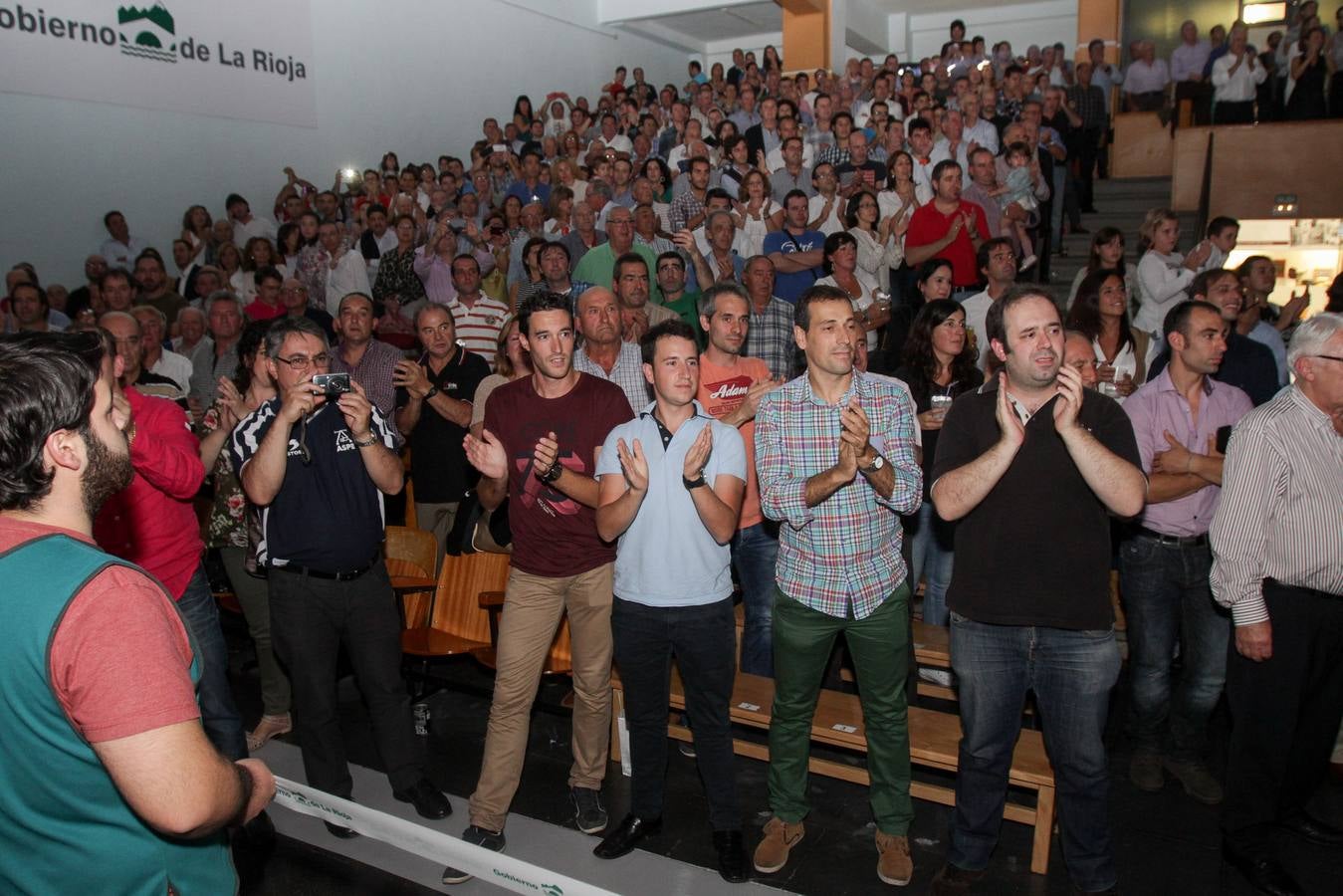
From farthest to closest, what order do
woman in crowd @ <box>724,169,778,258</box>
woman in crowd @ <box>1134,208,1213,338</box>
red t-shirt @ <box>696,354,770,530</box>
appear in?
woman in crowd @ <box>724,169,778,258</box>, woman in crowd @ <box>1134,208,1213,338</box>, red t-shirt @ <box>696,354,770,530</box>

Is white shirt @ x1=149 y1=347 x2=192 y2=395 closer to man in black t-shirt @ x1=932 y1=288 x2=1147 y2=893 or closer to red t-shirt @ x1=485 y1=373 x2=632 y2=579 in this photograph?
red t-shirt @ x1=485 y1=373 x2=632 y2=579

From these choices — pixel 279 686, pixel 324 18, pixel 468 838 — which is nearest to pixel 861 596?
pixel 468 838

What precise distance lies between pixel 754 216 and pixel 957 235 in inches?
66.3

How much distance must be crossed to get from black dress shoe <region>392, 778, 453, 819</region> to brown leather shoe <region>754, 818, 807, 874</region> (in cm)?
115

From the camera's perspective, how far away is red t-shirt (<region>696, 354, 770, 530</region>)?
3.68m

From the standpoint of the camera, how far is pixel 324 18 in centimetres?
1262

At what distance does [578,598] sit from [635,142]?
9739 millimetres

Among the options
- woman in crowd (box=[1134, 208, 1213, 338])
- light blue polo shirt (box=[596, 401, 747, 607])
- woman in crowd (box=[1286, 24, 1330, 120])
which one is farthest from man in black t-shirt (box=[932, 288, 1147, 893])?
woman in crowd (box=[1286, 24, 1330, 120])

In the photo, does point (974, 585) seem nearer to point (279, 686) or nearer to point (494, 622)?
point (494, 622)

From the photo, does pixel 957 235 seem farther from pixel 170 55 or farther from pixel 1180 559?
pixel 170 55

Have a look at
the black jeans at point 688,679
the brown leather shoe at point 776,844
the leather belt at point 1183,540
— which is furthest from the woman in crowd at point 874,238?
the brown leather shoe at point 776,844

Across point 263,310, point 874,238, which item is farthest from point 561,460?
point 263,310

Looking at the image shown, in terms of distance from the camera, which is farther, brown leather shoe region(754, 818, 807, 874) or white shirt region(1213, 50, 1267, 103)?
white shirt region(1213, 50, 1267, 103)

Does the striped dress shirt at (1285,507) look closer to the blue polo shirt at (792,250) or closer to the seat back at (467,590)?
the seat back at (467,590)
